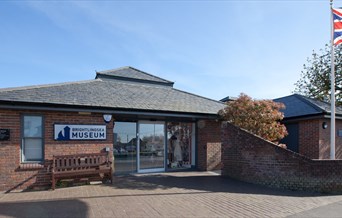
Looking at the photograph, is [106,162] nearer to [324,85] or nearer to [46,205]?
[46,205]

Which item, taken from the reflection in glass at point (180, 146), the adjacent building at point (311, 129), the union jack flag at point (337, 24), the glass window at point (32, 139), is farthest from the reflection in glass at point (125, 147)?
the union jack flag at point (337, 24)

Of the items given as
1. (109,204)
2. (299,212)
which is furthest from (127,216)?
(299,212)

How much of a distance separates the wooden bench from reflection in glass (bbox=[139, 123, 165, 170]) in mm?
2470

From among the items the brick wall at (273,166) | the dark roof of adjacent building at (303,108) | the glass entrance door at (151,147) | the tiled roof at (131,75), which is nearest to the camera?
the brick wall at (273,166)

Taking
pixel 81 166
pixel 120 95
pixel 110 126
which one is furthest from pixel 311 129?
pixel 81 166

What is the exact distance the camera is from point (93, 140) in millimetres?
10070

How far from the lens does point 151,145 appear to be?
1245 cm

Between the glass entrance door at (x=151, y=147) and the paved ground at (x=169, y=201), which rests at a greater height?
the glass entrance door at (x=151, y=147)

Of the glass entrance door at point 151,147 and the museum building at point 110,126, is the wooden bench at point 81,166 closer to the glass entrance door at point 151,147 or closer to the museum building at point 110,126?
the museum building at point 110,126

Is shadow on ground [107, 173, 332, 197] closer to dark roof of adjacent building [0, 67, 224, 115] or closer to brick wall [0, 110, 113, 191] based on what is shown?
brick wall [0, 110, 113, 191]

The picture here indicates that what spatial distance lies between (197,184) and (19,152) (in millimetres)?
6052

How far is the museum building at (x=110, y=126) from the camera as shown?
344 inches

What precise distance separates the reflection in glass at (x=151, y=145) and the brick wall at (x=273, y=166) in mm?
3182

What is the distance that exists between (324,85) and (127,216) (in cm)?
2537
